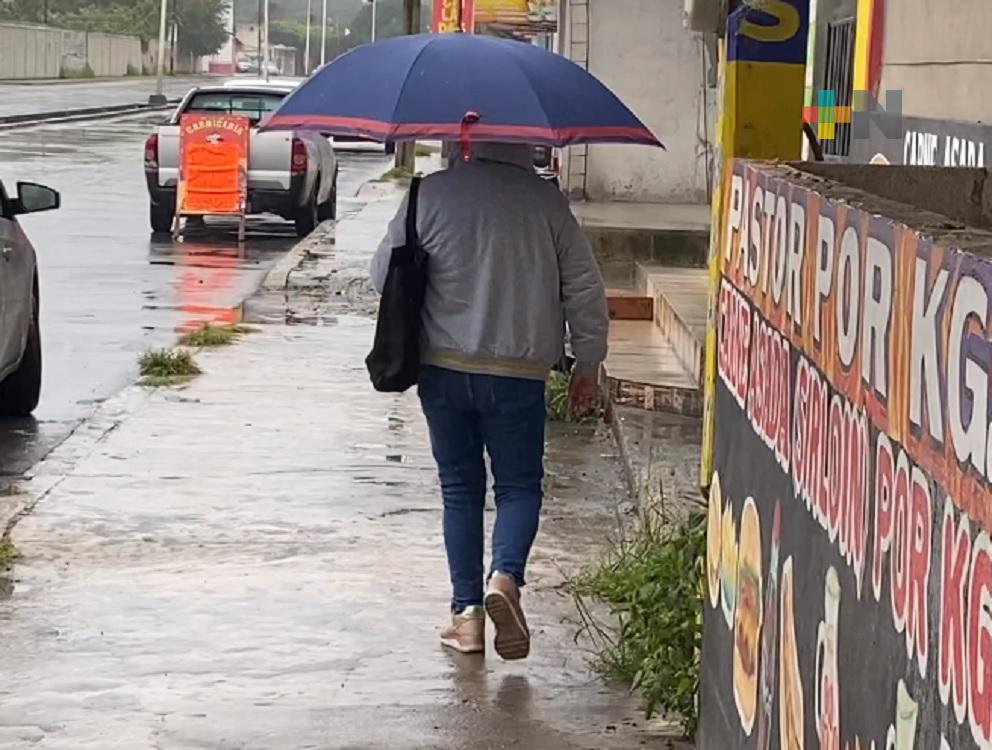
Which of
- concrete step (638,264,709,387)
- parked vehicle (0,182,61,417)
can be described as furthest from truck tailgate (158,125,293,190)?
parked vehicle (0,182,61,417)

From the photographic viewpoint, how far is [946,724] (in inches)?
93.1

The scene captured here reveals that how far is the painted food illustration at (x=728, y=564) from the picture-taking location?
14.2ft

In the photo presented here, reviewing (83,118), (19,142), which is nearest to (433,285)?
(19,142)

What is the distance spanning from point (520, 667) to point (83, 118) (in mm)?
48287

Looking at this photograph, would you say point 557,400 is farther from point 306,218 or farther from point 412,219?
point 306,218

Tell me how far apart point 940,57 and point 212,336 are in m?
6.62

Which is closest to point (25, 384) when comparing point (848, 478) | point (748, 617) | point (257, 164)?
point (748, 617)

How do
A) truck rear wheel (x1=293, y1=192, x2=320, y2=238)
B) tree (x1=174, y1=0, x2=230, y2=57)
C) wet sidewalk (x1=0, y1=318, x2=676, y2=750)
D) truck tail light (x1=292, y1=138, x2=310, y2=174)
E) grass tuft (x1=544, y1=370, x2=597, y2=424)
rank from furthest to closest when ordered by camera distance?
→ tree (x1=174, y1=0, x2=230, y2=57)
truck rear wheel (x1=293, y1=192, x2=320, y2=238)
truck tail light (x1=292, y1=138, x2=310, y2=174)
grass tuft (x1=544, y1=370, x2=597, y2=424)
wet sidewalk (x1=0, y1=318, x2=676, y2=750)

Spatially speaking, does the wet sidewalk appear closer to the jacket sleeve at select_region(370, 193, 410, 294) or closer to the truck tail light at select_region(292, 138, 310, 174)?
the jacket sleeve at select_region(370, 193, 410, 294)

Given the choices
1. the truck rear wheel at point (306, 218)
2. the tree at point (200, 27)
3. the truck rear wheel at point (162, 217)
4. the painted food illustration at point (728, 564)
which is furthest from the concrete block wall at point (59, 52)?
the painted food illustration at point (728, 564)

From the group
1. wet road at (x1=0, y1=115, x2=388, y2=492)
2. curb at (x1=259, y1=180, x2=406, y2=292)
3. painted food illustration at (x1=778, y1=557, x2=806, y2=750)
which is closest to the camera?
painted food illustration at (x1=778, y1=557, x2=806, y2=750)

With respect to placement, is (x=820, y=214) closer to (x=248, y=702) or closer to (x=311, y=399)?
(x=248, y=702)

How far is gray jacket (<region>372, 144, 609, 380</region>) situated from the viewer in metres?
6.07

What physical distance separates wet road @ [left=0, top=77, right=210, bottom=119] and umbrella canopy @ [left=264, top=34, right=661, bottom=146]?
44.2m
